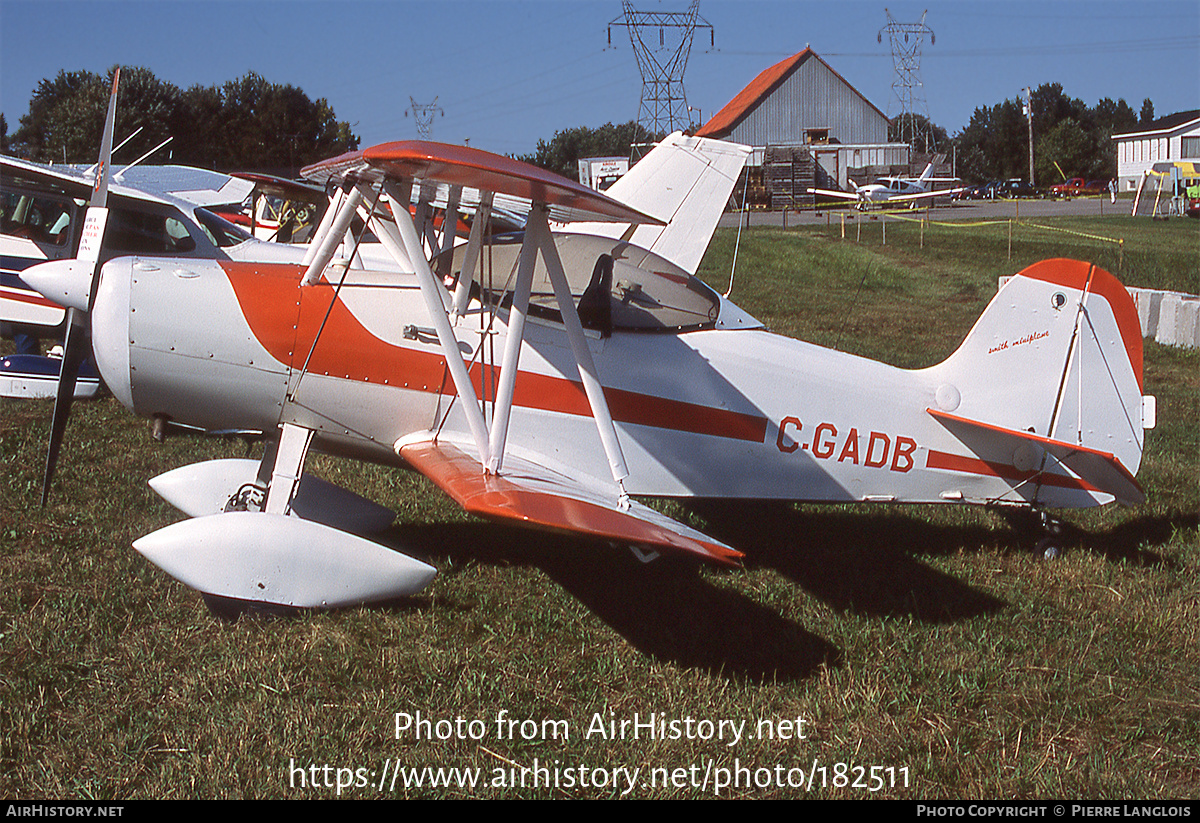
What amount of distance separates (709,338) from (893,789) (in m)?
2.53

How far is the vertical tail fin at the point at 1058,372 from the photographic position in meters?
5.51

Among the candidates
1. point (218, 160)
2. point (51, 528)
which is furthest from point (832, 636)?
point (218, 160)

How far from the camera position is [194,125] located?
175 ft

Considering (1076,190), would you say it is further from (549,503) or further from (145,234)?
(549,503)

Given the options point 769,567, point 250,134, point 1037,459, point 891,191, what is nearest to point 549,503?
point 769,567

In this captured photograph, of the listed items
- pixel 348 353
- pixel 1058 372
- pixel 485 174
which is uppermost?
pixel 485 174

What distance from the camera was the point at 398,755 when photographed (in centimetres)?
370

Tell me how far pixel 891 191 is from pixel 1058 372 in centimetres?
4520

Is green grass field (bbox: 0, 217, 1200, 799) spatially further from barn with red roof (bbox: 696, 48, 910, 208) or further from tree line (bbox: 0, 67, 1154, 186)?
barn with red roof (bbox: 696, 48, 910, 208)

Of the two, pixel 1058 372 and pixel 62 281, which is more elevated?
pixel 62 281

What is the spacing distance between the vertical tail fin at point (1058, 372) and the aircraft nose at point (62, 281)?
529cm

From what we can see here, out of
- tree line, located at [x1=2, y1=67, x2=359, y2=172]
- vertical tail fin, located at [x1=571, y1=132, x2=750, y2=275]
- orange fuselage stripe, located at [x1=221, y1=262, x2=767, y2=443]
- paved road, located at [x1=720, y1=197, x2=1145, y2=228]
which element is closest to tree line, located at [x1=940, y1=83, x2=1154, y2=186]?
paved road, located at [x1=720, y1=197, x2=1145, y2=228]

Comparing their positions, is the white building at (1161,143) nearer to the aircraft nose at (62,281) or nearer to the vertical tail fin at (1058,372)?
the vertical tail fin at (1058,372)
